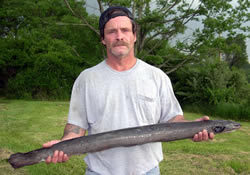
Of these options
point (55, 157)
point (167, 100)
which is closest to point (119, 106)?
point (167, 100)

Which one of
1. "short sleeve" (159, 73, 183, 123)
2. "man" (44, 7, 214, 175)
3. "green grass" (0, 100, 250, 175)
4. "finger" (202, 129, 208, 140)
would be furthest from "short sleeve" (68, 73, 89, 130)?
"green grass" (0, 100, 250, 175)

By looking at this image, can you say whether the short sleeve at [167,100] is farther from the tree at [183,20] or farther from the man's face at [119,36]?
the tree at [183,20]

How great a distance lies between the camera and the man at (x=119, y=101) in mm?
2727

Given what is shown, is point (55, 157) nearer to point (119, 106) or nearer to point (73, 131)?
point (73, 131)

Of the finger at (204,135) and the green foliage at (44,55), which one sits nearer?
the finger at (204,135)

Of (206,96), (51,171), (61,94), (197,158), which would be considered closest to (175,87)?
(206,96)

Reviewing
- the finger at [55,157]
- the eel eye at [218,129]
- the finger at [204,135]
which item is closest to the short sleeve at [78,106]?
the finger at [55,157]

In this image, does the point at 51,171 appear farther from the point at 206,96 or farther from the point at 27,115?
the point at 206,96

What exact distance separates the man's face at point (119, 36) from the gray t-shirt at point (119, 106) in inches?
7.9

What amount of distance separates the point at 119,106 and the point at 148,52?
630 inches

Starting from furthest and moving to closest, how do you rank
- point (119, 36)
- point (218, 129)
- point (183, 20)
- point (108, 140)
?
point (183, 20), point (218, 129), point (119, 36), point (108, 140)

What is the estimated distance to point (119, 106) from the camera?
2.73 m

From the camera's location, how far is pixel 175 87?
19.5 m

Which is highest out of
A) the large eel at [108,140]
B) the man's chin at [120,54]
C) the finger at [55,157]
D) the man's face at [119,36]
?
the man's face at [119,36]
